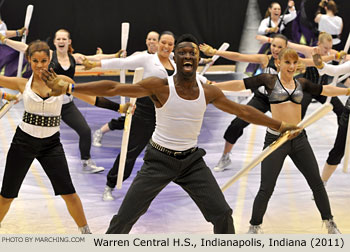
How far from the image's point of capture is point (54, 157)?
4.29 metres

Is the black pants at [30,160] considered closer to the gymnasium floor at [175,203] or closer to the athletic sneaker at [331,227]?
the gymnasium floor at [175,203]

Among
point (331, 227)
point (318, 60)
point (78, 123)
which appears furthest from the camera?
point (78, 123)

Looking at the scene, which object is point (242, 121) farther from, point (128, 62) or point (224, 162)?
point (128, 62)

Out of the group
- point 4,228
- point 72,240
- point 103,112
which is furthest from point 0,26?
point 72,240

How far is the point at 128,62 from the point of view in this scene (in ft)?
17.3

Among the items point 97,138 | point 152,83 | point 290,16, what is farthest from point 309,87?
point 290,16

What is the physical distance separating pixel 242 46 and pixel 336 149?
596 cm

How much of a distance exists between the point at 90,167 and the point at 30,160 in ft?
7.46

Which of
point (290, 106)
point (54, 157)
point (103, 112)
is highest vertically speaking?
point (290, 106)

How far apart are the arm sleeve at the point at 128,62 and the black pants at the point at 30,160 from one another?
3.81 ft

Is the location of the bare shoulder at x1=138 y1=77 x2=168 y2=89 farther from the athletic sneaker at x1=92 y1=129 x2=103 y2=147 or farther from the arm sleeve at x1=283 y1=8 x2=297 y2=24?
the arm sleeve at x1=283 y1=8 x2=297 y2=24

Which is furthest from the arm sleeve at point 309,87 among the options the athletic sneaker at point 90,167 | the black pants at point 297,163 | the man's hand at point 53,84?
the athletic sneaker at point 90,167

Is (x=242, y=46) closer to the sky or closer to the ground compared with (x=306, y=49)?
closer to the ground

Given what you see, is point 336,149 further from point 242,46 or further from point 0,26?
point 242,46
